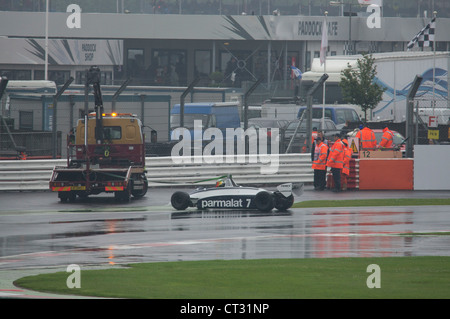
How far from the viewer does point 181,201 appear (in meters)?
18.4

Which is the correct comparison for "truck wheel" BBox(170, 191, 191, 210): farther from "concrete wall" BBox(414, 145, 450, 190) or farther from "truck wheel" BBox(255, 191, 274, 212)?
"concrete wall" BBox(414, 145, 450, 190)

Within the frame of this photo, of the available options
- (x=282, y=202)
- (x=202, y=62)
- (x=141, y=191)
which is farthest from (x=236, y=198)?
(x=202, y=62)

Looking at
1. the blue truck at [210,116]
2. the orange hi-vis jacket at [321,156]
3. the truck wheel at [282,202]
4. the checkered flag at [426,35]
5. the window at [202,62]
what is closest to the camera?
the truck wheel at [282,202]

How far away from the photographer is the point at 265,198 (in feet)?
59.0

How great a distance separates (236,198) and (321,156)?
5.37m

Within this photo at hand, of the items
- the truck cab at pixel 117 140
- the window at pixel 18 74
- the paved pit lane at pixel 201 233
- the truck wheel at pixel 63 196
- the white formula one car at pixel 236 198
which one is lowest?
the paved pit lane at pixel 201 233

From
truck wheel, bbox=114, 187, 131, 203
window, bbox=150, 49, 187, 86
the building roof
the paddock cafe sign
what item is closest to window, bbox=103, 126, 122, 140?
truck wheel, bbox=114, 187, 131, 203

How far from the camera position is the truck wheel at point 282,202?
18297mm

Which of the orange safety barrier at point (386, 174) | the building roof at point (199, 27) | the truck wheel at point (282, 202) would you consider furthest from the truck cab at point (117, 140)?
the building roof at point (199, 27)

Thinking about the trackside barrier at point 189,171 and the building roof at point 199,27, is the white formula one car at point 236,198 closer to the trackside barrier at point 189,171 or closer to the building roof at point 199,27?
the trackside barrier at point 189,171

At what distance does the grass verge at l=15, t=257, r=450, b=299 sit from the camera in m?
9.05

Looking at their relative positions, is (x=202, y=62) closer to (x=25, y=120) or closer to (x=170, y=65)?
(x=170, y=65)

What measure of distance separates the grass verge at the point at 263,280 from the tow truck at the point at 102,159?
8.84m

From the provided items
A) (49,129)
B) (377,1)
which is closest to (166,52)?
(377,1)
